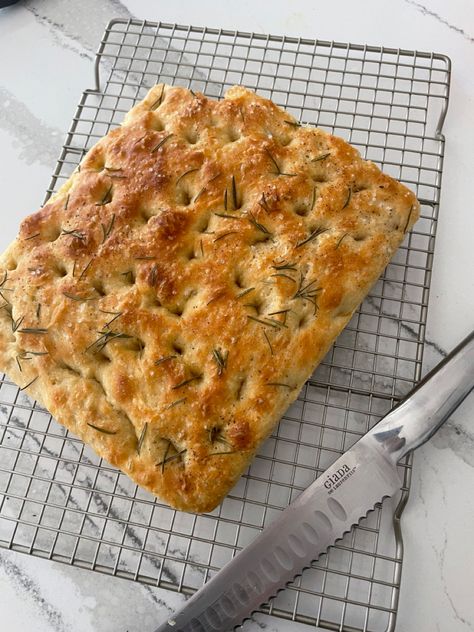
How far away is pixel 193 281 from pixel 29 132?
1.23m

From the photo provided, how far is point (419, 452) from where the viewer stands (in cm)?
223

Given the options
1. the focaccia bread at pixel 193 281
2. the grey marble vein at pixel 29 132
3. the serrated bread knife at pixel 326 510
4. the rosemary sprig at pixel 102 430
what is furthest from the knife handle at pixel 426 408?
the grey marble vein at pixel 29 132

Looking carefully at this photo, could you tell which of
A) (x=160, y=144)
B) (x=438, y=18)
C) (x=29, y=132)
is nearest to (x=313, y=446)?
(x=160, y=144)

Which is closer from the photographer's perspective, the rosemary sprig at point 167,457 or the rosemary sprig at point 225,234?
the rosemary sprig at point 167,457

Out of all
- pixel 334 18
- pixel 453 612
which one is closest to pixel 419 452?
pixel 453 612

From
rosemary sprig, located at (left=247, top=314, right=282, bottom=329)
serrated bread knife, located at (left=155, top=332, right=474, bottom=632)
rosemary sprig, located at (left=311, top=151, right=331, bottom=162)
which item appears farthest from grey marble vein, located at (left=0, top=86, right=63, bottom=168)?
serrated bread knife, located at (left=155, top=332, right=474, bottom=632)

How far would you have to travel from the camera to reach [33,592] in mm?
2201

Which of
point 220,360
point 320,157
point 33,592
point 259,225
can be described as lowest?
point 33,592

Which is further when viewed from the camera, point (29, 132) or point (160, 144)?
point (29, 132)

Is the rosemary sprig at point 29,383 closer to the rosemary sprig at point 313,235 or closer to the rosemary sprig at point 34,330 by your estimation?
the rosemary sprig at point 34,330

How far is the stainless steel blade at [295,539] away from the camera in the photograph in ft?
6.52

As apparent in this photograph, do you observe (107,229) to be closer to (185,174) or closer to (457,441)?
(185,174)

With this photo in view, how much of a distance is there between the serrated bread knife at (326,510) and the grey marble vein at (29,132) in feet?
5.46

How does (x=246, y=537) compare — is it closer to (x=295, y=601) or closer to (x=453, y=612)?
(x=295, y=601)
